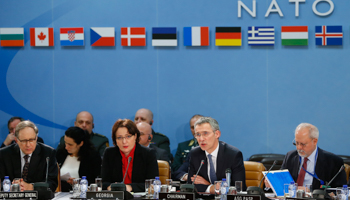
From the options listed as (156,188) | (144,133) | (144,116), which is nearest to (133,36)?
(144,116)

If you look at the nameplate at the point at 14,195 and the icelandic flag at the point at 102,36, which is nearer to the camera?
the nameplate at the point at 14,195

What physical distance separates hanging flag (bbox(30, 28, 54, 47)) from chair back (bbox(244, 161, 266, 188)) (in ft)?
12.0

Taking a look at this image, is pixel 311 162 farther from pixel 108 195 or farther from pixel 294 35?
pixel 294 35

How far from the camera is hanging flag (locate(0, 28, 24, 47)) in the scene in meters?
6.75

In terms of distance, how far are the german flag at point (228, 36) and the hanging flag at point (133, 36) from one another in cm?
108

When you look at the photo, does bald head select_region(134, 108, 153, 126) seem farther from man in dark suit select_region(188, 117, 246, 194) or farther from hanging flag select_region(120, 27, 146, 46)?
man in dark suit select_region(188, 117, 246, 194)

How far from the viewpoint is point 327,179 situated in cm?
418

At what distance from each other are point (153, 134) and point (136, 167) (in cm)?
210

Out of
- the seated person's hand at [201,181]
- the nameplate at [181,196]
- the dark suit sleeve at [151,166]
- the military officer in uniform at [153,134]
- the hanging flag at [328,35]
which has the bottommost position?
the seated person's hand at [201,181]

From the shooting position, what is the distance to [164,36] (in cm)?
666

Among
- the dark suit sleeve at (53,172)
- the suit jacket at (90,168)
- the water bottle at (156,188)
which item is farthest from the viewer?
the suit jacket at (90,168)

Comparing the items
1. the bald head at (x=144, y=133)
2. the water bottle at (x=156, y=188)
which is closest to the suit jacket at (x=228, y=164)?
the water bottle at (x=156, y=188)

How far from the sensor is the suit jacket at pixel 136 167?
4.39 metres

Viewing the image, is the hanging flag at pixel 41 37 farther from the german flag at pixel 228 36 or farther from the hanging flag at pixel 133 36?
the german flag at pixel 228 36
